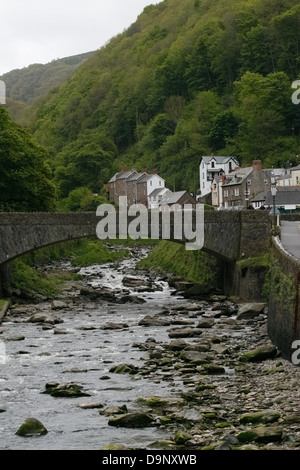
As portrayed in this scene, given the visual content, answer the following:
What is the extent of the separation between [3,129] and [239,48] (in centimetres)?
9371

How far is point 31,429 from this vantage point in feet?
65.1

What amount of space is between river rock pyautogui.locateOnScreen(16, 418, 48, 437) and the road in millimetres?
17721

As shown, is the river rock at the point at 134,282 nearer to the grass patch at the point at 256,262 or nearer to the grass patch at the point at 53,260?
the grass patch at the point at 53,260

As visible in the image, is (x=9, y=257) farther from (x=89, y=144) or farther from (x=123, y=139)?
(x=123, y=139)

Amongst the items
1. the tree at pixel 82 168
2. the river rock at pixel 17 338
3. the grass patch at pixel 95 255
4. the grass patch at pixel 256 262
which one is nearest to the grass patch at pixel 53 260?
the grass patch at pixel 95 255

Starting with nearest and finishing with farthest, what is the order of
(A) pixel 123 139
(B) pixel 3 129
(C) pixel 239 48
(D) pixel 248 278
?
1. (D) pixel 248 278
2. (B) pixel 3 129
3. (C) pixel 239 48
4. (A) pixel 123 139

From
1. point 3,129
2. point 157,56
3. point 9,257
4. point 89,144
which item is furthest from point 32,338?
point 157,56

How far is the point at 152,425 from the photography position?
66.6ft

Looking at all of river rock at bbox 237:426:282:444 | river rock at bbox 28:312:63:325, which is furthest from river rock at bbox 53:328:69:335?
river rock at bbox 237:426:282:444

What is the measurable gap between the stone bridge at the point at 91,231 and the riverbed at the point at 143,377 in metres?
4.59

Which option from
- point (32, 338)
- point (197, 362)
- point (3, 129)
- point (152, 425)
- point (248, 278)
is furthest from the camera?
point (3, 129)

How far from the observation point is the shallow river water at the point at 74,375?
19.5 m

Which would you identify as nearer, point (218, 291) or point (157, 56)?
point (218, 291)

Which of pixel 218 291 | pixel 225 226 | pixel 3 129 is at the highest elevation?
pixel 3 129
